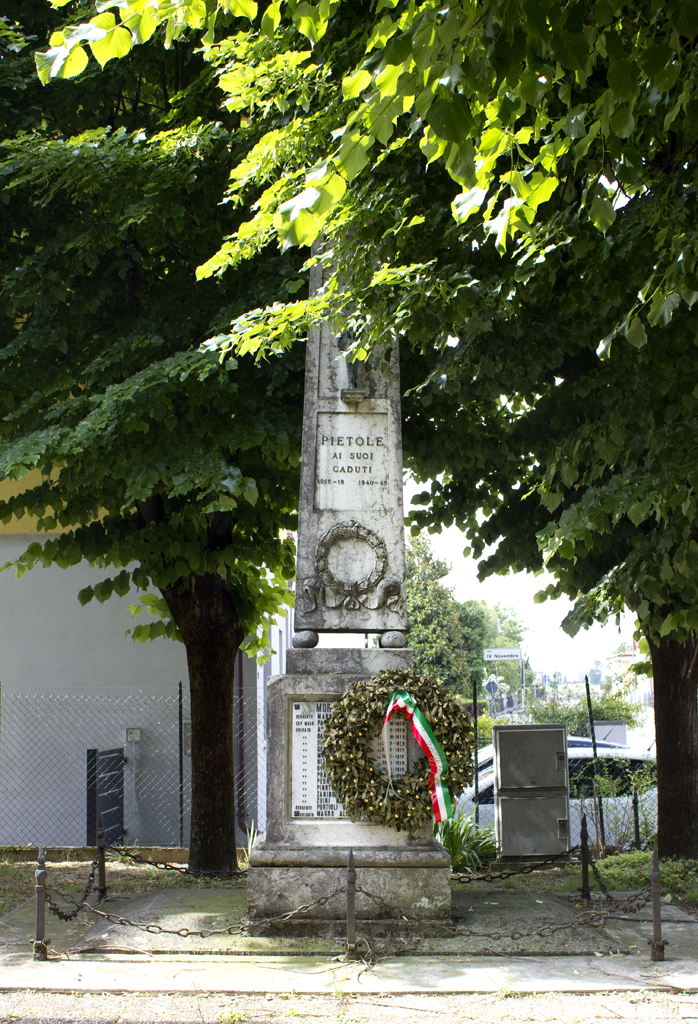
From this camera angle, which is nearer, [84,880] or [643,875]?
[643,875]

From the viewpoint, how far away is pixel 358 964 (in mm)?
5566

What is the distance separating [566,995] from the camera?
16.4ft

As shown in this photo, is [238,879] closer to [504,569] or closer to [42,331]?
[504,569]

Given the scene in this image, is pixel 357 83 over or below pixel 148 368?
below

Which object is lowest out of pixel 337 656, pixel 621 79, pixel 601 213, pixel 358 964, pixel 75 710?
pixel 358 964

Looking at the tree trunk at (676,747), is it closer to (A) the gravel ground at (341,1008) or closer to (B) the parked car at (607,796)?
(B) the parked car at (607,796)

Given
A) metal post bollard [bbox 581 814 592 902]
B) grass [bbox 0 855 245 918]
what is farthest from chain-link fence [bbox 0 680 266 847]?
metal post bollard [bbox 581 814 592 902]

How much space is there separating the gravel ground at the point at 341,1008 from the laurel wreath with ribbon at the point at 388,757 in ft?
4.75

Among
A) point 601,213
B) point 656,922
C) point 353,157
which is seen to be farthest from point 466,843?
point 353,157

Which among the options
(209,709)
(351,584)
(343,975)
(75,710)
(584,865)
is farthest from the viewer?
(75,710)

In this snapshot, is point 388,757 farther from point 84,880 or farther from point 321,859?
point 84,880

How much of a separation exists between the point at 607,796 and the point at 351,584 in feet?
20.9

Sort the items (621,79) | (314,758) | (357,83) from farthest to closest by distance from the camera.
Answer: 1. (314,758)
2. (357,83)
3. (621,79)

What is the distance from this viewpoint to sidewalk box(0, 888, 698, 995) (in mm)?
5176
